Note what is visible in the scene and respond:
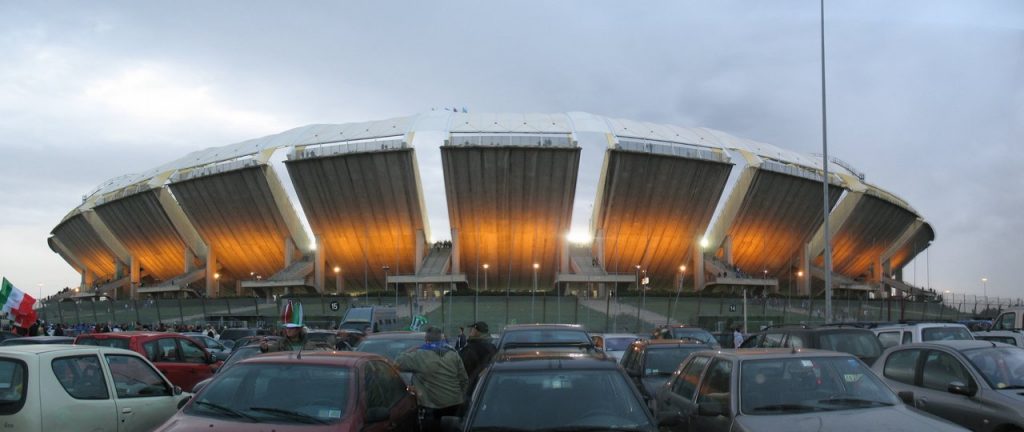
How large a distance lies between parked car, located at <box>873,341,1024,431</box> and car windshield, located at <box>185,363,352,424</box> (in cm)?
622

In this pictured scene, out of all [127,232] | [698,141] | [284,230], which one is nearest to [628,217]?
[698,141]

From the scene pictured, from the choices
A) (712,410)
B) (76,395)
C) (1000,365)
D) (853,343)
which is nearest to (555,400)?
(712,410)

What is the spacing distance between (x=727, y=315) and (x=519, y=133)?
1822 cm

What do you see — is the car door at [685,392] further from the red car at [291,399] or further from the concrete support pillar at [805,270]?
the concrete support pillar at [805,270]

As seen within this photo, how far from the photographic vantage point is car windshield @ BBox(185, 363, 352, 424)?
6504 millimetres

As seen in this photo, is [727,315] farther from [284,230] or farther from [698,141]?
[284,230]

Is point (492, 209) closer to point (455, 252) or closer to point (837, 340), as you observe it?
point (455, 252)

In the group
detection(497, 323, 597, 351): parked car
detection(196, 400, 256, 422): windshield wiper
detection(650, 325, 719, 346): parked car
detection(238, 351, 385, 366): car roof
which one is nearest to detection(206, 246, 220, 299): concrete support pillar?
detection(650, 325, 719, 346): parked car

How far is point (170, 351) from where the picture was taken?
45.3ft

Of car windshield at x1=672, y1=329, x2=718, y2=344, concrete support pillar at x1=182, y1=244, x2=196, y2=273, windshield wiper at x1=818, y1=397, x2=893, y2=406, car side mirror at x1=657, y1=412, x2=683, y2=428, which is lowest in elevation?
car windshield at x1=672, y1=329, x2=718, y2=344

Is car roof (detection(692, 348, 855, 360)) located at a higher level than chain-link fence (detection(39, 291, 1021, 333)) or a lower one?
higher

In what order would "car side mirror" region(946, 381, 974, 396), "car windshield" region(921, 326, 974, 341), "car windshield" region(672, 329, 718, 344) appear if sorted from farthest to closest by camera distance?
"car windshield" region(672, 329, 718, 344) → "car windshield" region(921, 326, 974, 341) → "car side mirror" region(946, 381, 974, 396)

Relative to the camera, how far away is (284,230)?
190ft

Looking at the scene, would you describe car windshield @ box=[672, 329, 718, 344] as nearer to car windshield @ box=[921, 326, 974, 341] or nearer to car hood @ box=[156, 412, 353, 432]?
car windshield @ box=[921, 326, 974, 341]
